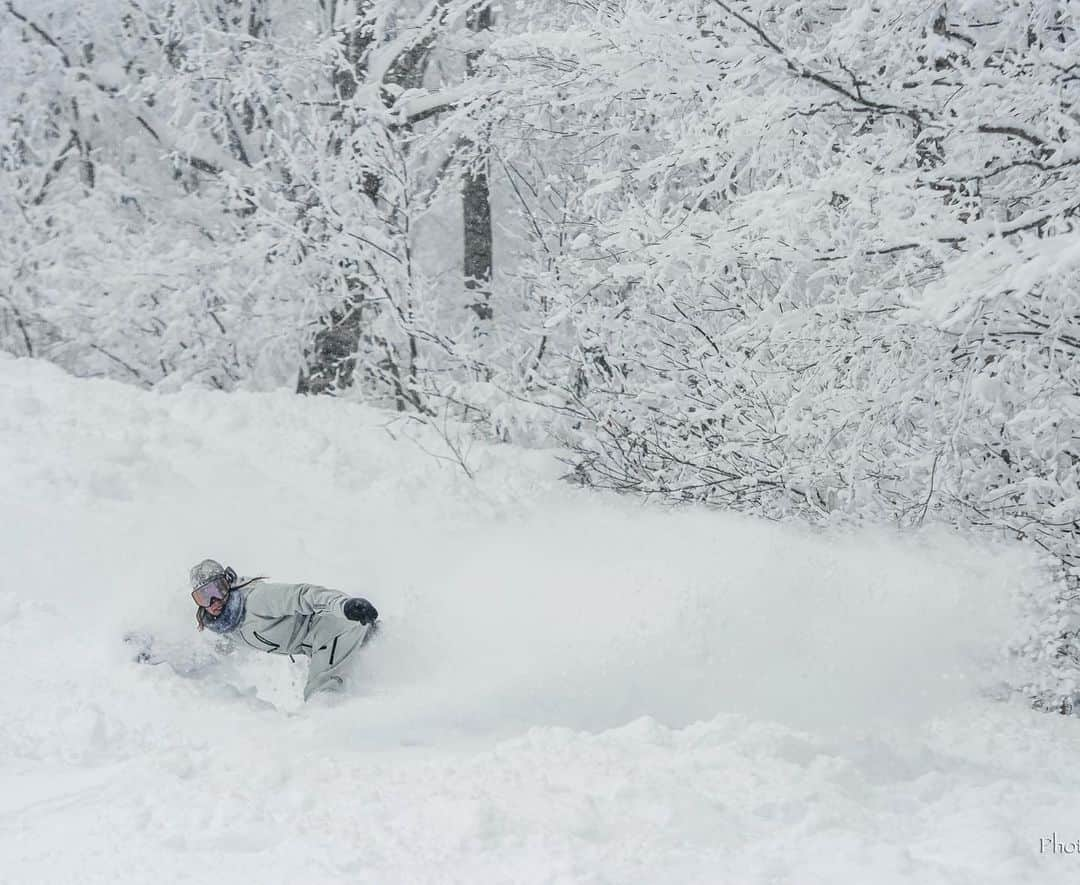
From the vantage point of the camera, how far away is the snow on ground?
11.6 ft

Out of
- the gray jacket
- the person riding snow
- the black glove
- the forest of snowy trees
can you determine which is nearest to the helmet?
the person riding snow

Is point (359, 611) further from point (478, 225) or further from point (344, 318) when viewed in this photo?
point (478, 225)

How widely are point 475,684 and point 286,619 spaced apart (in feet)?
3.44

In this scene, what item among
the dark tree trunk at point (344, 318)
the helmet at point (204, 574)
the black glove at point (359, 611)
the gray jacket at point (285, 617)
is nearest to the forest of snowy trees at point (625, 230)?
the dark tree trunk at point (344, 318)

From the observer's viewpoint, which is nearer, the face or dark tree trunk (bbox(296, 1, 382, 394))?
the face

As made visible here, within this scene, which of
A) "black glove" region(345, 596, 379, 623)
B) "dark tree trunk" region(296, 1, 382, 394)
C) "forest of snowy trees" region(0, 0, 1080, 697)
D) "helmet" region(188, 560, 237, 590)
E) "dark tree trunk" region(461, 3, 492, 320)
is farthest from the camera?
"dark tree trunk" region(461, 3, 492, 320)

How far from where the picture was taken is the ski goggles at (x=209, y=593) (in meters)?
5.37

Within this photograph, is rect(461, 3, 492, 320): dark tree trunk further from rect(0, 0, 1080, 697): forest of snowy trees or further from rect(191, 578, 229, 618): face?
rect(191, 578, 229, 618): face

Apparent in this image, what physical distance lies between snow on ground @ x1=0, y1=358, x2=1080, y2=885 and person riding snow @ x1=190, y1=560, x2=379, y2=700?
0.86 feet

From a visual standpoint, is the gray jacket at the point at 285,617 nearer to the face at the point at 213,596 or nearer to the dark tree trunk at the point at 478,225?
the face at the point at 213,596

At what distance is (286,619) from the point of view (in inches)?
217

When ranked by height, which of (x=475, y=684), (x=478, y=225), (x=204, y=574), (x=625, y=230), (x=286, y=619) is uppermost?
(x=625, y=230)

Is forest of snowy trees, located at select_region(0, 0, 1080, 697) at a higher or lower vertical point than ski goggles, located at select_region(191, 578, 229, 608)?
higher

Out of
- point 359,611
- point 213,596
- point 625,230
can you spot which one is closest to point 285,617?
point 213,596
